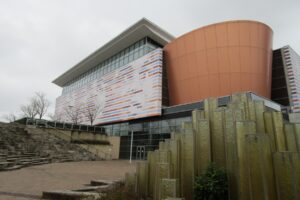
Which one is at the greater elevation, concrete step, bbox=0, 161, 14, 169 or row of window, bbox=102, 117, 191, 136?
row of window, bbox=102, 117, 191, 136

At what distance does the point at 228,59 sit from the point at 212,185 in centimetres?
2358

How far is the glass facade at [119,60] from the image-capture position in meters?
35.2

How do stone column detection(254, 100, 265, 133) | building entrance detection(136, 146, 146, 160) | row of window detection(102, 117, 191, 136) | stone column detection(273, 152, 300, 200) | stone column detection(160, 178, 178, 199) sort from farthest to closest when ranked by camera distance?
building entrance detection(136, 146, 146, 160), row of window detection(102, 117, 191, 136), stone column detection(254, 100, 265, 133), stone column detection(160, 178, 178, 199), stone column detection(273, 152, 300, 200)

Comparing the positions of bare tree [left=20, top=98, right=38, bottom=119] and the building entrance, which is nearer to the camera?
the building entrance

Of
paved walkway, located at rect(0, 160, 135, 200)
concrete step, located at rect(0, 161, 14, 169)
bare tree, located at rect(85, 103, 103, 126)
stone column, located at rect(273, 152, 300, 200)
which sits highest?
bare tree, located at rect(85, 103, 103, 126)

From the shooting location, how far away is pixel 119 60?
40.0 metres

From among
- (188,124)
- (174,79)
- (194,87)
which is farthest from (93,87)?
(188,124)

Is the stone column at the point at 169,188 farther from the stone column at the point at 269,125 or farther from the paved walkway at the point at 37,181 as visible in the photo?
the paved walkway at the point at 37,181

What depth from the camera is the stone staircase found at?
15.3 metres

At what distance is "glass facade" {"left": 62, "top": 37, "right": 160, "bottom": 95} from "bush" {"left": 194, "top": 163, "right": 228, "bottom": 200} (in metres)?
30.8

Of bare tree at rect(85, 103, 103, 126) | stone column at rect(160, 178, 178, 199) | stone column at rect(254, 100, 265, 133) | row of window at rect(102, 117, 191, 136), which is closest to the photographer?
stone column at rect(160, 178, 178, 199)

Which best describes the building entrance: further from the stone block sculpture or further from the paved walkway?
the stone block sculpture

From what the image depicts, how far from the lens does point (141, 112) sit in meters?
30.6

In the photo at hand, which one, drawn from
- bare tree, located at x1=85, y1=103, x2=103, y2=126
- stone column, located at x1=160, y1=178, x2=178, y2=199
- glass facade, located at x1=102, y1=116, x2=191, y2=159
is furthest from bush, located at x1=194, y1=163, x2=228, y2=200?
bare tree, located at x1=85, y1=103, x2=103, y2=126
